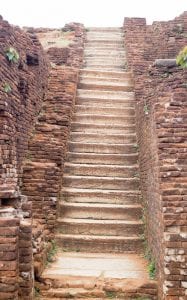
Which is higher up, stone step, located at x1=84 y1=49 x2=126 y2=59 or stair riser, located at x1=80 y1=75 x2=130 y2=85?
stone step, located at x1=84 y1=49 x2=126 y2=59

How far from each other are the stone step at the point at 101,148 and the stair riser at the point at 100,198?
46.6 inches

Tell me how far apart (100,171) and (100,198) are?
66 centimetres

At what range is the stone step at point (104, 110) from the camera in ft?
29.5

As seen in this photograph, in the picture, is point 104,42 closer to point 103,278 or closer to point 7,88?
point 7,88

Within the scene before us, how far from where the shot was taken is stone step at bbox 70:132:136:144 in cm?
824

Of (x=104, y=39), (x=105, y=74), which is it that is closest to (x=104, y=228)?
(x=105, y=74)

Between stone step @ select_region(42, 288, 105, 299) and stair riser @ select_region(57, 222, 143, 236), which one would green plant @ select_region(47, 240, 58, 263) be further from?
stone step @ select_region(42, 288, 105, 299)

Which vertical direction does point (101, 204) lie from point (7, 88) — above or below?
below

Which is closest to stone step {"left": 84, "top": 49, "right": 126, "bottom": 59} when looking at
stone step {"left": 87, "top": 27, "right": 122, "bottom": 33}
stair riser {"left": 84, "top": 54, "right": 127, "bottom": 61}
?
stair riser {"left": 84, "top": 54, "right": 127, "bottom": 61}

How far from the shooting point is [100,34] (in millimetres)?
14242

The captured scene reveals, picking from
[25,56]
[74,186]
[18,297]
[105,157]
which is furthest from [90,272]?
[25,56]

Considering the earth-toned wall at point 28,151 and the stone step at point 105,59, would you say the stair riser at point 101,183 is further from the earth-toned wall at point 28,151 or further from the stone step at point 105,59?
the stone step at point 105,59

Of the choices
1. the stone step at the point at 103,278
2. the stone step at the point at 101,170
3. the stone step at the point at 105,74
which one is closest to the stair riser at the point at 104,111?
the stone step at the point at 105,74

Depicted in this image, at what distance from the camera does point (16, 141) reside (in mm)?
6633
